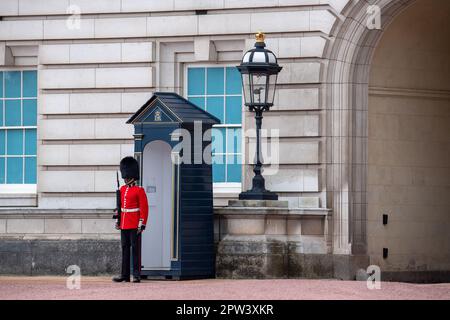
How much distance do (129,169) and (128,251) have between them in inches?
39.8

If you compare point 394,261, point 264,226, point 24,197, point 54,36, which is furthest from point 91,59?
point 394,261

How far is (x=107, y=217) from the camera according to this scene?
22.5 metres

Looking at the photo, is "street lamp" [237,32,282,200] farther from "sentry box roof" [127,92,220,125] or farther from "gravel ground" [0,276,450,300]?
"gravel ground" [0,276,450,300]

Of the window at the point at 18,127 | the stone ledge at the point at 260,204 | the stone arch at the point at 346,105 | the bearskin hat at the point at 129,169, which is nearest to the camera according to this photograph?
the bearskin hat at the point at 129,169

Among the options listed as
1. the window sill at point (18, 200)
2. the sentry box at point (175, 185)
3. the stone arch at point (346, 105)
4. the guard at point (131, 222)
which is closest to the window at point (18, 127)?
the window sill at point (18, 200)

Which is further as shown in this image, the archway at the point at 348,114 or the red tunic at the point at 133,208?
the archway at the point at 348,114

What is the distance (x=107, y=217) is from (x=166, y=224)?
174 cm

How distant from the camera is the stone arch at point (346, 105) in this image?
852 inches

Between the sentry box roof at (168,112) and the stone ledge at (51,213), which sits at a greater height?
the sentry box roof at (168,112)

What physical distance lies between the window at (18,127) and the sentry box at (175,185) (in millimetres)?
3072

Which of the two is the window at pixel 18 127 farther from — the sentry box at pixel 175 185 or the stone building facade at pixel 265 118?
the sentry box at pixel 175 185

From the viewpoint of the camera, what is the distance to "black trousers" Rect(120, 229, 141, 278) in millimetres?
20250

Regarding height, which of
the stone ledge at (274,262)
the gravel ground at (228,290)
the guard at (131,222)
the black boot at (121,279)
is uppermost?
the guard at (131,222)

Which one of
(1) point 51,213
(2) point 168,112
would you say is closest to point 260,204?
(2) point 168,112
